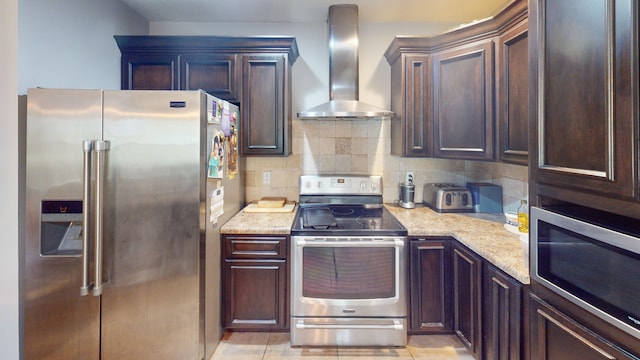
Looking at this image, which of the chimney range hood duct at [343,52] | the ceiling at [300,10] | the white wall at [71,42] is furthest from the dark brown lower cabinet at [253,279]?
the ceiling at [300,10]

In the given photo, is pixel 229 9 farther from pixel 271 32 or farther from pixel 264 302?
pixel 264 302

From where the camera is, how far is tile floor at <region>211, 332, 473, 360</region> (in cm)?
204

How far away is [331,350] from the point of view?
2105 mm

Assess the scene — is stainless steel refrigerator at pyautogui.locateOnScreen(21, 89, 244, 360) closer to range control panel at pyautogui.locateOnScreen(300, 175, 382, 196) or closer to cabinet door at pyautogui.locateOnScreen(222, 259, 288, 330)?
cabinet door at pyautogui.locateOnScreen(222, 259, 288, 330)

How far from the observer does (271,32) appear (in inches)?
114

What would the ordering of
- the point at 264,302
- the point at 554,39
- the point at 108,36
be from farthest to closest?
1. the point at 108,36
2. the point at 264,302
3. the point at 554,39

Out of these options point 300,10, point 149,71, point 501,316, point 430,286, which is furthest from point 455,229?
point 149,71

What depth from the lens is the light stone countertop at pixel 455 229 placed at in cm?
152

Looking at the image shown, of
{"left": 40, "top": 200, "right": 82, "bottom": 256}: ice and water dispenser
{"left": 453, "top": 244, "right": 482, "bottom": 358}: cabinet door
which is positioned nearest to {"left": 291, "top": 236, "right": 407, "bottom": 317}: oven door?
{"left": 453, "top": 244, "right": 482, "bottom": 358}: cabinet door

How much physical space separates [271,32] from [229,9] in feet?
1.39

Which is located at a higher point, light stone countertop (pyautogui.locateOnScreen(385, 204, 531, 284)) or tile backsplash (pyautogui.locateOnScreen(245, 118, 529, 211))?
tile backsplash (pyautogui.locateOnScreen(245, 118, 529, 211))

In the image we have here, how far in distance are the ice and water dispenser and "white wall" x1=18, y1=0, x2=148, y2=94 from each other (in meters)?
0.68

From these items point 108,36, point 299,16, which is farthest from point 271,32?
point 108,36

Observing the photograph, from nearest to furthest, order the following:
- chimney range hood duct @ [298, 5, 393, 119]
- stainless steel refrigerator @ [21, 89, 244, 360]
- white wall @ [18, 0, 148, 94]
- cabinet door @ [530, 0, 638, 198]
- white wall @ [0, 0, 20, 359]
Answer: white wall @ [0, 0, 20, 359]
cabinet door @ [530, 0, 638, 198]
stainless steel refrigerator @ [21, 89, 244, 360]
white wall @ [18, 0, 148, 94]
chimney range hood duct @ [298, 5, 393, 119]
